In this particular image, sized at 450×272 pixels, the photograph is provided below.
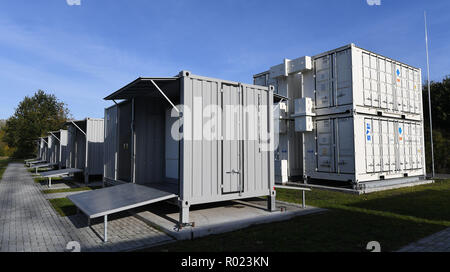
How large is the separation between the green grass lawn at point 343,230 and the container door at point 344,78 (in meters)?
4.53

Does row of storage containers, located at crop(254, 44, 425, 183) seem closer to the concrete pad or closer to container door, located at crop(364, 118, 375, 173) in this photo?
container door, located at crop(364, 118, 375, 173)

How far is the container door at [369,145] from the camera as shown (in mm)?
11016

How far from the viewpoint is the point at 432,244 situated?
4566mm

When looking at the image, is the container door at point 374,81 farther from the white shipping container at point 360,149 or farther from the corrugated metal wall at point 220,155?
the corrugated metal wall at point 220,155

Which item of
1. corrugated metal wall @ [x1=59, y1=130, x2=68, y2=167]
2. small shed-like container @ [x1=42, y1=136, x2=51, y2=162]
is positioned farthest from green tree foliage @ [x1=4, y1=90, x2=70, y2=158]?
corrugated metal wall @ [x1=59, y1=130, x2=68, y2=167]

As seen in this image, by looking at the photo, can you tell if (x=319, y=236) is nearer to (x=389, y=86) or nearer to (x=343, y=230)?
(x=343, y=230)

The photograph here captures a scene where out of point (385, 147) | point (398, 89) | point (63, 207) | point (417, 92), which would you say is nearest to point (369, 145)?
point (385, 147)

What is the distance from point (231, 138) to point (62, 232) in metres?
4.11

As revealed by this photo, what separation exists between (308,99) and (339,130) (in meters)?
1.92

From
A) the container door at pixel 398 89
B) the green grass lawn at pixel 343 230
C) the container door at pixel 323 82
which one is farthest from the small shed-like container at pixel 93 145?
the container door at pixel 398 89

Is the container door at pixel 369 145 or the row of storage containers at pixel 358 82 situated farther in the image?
the container door at pixel 369 145
